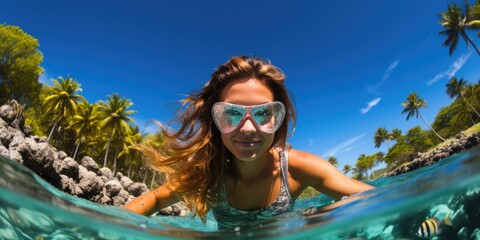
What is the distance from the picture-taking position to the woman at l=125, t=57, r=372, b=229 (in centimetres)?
394

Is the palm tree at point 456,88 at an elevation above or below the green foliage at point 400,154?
above

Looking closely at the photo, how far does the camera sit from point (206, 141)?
4.31 m

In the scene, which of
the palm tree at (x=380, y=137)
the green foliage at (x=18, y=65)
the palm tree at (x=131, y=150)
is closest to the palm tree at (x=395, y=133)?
the palm tree at (x=380, y=137)

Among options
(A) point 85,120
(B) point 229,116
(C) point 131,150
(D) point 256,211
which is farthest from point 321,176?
(C) point 131,150

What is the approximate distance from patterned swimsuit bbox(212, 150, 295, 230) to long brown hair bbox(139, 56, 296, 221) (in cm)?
14

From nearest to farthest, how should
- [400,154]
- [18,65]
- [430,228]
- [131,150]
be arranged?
[430,228], [18,65], [131,150], [400,154]

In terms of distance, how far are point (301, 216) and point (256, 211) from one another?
0.57 meters

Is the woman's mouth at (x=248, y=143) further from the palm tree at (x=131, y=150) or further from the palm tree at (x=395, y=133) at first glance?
the palm tree at (x=395, y=133)

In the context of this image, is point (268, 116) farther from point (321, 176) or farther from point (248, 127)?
point (321, 176)

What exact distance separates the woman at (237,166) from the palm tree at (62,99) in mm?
41977

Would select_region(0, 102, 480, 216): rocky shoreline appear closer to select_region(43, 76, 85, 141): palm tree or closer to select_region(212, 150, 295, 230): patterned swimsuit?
select_region(212, 150, 295, 230): patterned swimsuit

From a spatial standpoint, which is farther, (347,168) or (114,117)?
(347,168)

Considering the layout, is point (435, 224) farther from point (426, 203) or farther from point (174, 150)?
point (174, 150)

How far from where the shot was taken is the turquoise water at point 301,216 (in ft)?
10.4
